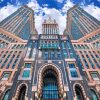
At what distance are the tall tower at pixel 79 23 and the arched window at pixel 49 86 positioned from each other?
171 feet

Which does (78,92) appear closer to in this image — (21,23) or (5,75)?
(5,75)

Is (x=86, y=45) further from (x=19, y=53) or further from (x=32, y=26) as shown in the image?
(x=32, y=26)

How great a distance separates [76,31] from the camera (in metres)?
104

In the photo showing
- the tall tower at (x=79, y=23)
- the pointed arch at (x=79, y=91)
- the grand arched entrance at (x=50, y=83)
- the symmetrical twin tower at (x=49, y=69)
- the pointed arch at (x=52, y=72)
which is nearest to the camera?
the pointed arch at (x=79, y=91)

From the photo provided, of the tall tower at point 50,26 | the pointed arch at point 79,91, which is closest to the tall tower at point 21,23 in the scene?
the tall tower at point 50,26

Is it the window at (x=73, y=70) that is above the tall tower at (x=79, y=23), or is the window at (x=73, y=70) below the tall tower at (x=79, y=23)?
below

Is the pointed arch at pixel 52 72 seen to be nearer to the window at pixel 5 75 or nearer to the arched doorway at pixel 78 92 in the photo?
the arched doorway at pixel 78 92

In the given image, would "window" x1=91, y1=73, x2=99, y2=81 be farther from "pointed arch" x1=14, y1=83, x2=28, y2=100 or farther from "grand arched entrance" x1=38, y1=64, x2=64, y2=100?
"pointed arch" x1=14, y1=83, x2=28, y2=100

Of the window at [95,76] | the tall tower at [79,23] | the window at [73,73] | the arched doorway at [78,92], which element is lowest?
the arched doorway at [78,92]

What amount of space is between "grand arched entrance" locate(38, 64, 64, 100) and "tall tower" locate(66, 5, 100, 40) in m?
51.9

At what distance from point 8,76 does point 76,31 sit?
65986 mm

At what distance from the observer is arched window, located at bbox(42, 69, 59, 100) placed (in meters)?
39.0

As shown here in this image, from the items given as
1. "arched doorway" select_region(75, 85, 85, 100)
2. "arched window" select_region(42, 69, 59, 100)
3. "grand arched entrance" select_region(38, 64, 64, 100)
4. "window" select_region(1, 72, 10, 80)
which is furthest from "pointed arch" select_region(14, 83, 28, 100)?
"arched doorway" select_region(75, 85, 85, 100)

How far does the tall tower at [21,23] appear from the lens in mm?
97562
